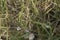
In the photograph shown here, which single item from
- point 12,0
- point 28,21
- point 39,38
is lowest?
point 39,38

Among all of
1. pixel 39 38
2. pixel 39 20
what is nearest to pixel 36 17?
pixel 39 20

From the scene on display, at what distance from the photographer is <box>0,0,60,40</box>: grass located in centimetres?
217

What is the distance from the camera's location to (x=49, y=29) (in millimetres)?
2162

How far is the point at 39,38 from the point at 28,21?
0.64ft

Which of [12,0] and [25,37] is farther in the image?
[12,0]

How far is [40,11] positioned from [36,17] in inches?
3.1

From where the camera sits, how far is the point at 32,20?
7.24 feet

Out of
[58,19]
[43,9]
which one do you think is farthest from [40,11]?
[58,19]

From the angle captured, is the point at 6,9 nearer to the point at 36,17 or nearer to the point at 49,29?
the point at 36,17

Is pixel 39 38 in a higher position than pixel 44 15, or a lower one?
lower

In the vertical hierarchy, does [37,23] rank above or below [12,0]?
below

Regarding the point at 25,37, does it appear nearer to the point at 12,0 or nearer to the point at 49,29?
the point at 49,29

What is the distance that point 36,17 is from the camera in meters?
2.22

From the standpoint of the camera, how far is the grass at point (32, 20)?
2170 millimetres
